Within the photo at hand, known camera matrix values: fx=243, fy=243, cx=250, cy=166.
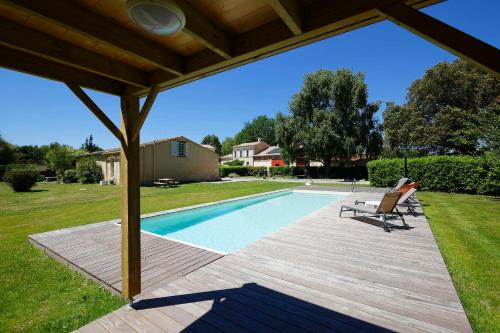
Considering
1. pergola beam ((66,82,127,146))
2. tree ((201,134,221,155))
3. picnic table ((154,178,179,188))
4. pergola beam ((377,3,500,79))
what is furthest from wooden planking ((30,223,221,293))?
tree ((201,134,221,155))

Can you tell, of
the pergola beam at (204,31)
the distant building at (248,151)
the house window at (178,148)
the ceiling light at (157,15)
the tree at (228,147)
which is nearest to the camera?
the ceiling light at (157,15)

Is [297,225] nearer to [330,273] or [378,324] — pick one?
[330,273]

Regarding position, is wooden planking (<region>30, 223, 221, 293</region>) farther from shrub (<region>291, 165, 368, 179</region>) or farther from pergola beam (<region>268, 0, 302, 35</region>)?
shrub (<region>291, 165, 368, 179</region>)

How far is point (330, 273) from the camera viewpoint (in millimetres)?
3924

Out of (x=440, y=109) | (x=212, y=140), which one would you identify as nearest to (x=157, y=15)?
(x=440, y=109)

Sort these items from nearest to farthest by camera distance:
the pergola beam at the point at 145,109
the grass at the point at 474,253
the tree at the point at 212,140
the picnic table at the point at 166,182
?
the grass at the point at 474,253, the pergola beam at the point at 145,109, the picnic table at the point at 166,182, the tree at the point at 212,140

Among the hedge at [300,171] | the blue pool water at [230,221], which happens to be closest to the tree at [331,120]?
the hedge at [300,171]

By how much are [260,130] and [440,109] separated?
46.6 m

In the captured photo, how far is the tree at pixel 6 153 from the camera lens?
40.7 metres

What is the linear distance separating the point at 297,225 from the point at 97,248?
5052 mm

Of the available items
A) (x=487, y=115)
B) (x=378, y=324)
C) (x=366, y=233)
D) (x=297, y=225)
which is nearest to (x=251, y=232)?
(x=297, y=225)

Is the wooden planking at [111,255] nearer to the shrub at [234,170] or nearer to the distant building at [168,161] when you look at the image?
the distant building at [168,161]

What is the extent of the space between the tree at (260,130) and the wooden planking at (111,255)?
65423mm

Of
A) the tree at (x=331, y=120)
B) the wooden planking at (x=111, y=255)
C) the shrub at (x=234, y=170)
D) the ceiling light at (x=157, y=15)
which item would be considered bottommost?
the wooden planking at (x=111, y=255)
